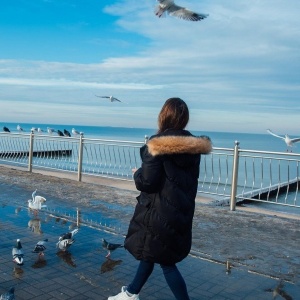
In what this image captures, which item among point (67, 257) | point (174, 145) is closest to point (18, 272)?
point (67, 257)

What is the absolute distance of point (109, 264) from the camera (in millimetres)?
5004

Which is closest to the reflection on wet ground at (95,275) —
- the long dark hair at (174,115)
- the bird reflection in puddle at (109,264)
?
the bird reflection in puddle at (109,264)

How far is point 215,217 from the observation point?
8156 mm

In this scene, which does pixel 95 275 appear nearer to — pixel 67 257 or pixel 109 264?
pixel 109 264

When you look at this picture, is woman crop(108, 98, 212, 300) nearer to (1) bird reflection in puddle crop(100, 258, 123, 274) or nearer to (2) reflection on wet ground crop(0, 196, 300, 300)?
(2) reflection on wet ground crop(0, 196, 300, 300)

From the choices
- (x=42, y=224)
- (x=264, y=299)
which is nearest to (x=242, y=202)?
(x=42, y=224)

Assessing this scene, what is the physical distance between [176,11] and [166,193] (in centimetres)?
609

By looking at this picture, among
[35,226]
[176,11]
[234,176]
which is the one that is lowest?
[35,226]

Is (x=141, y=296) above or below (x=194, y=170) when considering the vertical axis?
below

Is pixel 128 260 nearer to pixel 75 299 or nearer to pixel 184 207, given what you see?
pixel 75 299

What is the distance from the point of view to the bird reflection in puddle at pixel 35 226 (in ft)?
20.8

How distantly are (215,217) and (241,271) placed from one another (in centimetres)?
314

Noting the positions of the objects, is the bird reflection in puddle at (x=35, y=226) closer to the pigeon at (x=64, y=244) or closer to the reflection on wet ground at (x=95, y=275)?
the reflection on wet ground at (x=95, y=275)

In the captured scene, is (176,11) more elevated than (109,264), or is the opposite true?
(176,11)
